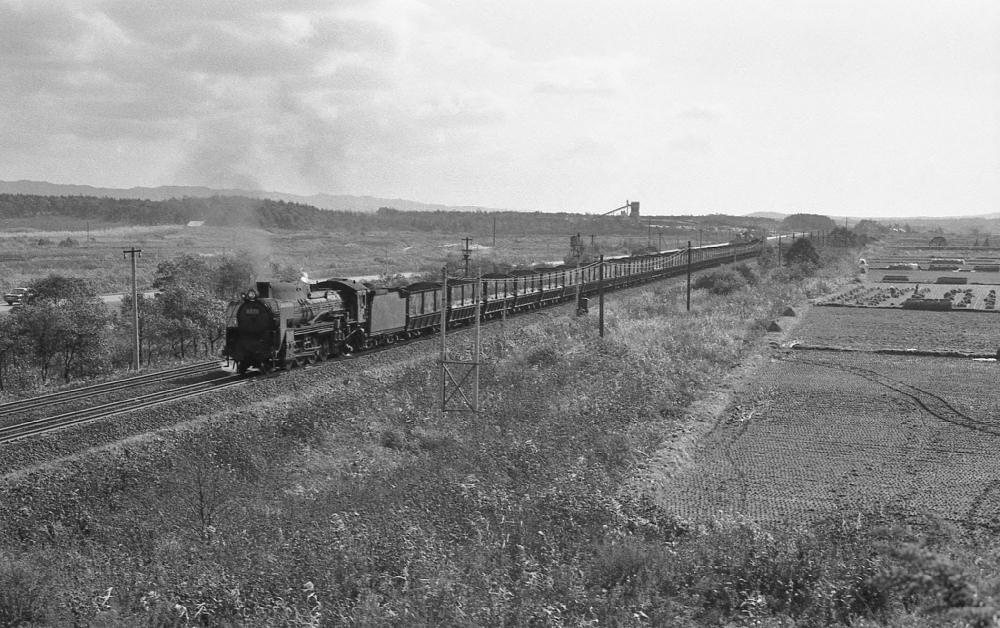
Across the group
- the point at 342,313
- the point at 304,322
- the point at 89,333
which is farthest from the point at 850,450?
the point at 89,333

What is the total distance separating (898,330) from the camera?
60094 millimetres

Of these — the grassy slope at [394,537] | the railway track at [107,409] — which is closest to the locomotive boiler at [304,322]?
the railway track at [107,409]

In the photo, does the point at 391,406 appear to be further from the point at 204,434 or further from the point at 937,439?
the point at 937,439

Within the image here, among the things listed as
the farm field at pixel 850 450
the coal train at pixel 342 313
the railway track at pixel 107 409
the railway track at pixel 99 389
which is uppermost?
the coal train at pixel 342 313

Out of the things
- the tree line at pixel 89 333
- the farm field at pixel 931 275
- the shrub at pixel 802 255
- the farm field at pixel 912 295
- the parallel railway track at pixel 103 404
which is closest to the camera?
the parallel railway track at pixel 103 404

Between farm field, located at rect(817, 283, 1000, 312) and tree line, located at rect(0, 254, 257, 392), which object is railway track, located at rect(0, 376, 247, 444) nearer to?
tree line, located at rect(0, 254, 257, 392)

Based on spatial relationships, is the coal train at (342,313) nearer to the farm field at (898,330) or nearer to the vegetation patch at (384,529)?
the vegetation patch at (384,529)

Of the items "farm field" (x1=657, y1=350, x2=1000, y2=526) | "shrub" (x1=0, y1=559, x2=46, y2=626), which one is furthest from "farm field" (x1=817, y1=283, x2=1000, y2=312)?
"shrub" (x1=0, y1=559, x2=46, y2=626)

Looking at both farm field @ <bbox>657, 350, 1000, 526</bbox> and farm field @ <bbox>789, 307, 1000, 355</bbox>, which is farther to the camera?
farm field @ <bbox>789, 307, 1000, 355</bbox>

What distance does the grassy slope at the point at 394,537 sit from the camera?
14539mm

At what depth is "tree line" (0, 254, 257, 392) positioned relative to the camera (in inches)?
1542

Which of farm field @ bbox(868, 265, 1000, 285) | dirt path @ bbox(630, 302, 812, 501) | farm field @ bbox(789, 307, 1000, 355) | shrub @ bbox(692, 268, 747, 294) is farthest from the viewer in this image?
farm field @ bbox(868, 265, 1000, 285)

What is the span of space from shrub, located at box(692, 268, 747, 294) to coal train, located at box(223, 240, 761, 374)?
25767mm

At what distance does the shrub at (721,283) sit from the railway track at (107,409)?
188ft
